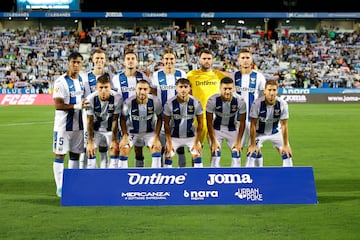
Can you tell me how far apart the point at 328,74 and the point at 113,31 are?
16.0 meters

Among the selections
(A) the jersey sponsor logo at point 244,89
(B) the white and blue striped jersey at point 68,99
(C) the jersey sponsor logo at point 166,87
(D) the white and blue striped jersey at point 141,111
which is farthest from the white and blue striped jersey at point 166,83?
(B) the white and blue striped jersey at point 68,99

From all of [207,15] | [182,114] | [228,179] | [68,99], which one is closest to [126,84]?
[68,99]

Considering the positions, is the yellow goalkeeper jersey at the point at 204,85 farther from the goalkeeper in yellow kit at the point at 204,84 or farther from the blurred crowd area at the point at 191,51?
the blurred crowd area at the point at 191,51

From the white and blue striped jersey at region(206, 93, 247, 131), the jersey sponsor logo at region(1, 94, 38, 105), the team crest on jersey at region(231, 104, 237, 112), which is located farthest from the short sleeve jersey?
the jersey sponsor logo at region(1, 94, 38, 105)

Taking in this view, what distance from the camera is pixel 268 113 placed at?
31.1 ft

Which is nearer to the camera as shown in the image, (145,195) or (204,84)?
(145,195)

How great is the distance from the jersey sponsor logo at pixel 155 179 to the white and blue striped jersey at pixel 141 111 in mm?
1326

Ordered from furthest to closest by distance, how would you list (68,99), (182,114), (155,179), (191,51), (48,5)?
(191,51) < (48,5) < (68,99) < (182,114) < (155,179)

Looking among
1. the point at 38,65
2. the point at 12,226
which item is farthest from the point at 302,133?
the point at 38,65

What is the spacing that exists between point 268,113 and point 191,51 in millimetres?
35042

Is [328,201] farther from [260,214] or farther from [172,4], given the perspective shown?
[172,4]

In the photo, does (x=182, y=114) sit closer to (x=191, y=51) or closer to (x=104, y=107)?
(x=104, y=107)

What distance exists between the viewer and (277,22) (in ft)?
169

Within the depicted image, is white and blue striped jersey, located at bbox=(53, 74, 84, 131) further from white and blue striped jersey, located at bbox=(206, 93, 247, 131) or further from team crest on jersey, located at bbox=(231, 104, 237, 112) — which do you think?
team crest on jersey, located at bbox=(231, 104, 237, 112)
